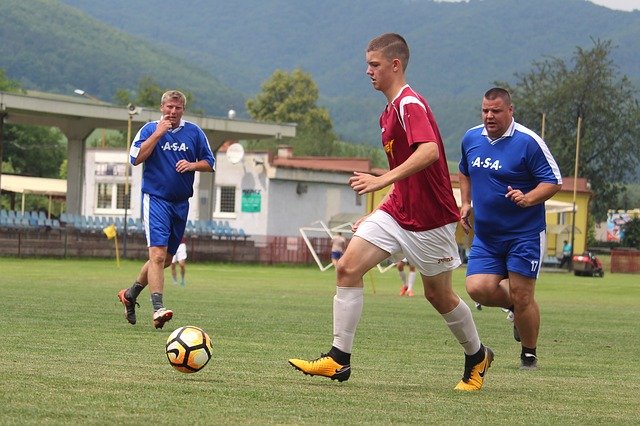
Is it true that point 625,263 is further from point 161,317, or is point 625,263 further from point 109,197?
point 161,317

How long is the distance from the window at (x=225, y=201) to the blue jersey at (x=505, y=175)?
2420 inches

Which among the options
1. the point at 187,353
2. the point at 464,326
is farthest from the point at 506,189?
the point at 187,353

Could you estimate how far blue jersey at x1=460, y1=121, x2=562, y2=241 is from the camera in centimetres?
1064

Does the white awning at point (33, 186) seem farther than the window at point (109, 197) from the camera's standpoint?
Yes

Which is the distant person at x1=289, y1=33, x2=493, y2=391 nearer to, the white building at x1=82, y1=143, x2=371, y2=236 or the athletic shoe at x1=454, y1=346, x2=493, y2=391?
the athletic shoe at x1=454, y1=346, x2=493, y2=391

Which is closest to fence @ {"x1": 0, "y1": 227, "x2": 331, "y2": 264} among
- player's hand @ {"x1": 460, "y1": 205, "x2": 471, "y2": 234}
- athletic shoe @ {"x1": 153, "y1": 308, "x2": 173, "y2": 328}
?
athletic shoe @ {"x1": 153, "y1": 308, "x2": 173, "y2": 328}

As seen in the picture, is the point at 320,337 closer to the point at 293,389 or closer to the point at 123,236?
the point at 293,389

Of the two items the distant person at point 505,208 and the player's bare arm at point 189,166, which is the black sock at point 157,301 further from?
the distant person at point 505,208

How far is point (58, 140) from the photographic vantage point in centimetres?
12644

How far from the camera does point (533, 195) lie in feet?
34.1

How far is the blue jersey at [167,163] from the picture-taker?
13734 mm

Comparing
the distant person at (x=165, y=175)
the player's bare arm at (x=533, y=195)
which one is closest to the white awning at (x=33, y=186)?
the distant person at (x=165, y=175)

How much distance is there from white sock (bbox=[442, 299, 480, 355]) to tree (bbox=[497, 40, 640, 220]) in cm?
9335

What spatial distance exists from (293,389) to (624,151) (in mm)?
101512
